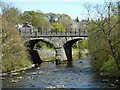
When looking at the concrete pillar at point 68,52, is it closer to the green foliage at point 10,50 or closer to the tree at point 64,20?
the green foliage at point 10,50

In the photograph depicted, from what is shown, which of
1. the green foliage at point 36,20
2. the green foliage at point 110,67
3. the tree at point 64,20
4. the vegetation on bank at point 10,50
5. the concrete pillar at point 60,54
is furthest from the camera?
the tree at point 64,20

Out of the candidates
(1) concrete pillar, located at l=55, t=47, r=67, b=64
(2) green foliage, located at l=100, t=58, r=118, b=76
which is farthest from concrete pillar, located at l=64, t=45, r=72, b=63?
(2) green foliage, located at l=100, t=58, r=118, b=76

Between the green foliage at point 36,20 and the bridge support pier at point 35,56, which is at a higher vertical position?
the green foliage at point 36,20

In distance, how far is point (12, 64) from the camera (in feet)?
175

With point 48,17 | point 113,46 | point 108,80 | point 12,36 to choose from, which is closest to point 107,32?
point 113,46

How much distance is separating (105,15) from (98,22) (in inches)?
82.6

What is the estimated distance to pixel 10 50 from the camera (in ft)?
172

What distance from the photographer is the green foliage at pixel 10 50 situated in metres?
51.0

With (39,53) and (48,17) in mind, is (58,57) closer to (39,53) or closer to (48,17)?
(39,53)

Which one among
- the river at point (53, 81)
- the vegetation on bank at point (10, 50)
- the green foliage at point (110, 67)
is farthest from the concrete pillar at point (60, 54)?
the green foliage at point (110, 67)

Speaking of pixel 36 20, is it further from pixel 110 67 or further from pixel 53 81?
pixel 53 81

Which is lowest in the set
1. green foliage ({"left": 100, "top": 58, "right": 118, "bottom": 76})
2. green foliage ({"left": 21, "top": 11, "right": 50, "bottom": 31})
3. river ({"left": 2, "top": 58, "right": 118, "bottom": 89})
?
river ({"left": 2, "top": 58, "right": 118, "bottom": 89})

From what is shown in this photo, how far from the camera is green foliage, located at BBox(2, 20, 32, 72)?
5100 centimetres

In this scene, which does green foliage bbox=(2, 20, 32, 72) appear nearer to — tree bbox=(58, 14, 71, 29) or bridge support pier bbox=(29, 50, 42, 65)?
bridge support pier bbox=(29, 50, 42, 65)
